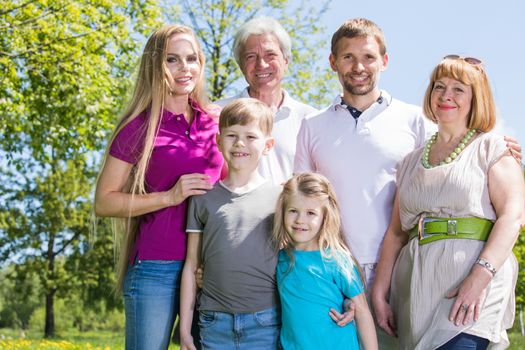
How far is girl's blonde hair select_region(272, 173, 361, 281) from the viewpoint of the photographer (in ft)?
12.1

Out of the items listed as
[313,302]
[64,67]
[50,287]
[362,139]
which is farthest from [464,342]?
[50,287]

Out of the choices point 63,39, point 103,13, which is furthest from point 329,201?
point 103,13

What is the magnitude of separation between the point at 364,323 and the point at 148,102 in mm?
1654

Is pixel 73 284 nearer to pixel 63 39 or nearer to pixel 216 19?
pixel 216 19

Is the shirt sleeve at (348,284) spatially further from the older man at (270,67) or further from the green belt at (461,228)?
the older man at (270,67)

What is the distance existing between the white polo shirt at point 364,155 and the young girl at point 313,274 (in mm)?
377

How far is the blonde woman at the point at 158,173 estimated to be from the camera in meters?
3.81

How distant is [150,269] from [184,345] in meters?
0.44

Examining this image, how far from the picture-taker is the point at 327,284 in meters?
3.67

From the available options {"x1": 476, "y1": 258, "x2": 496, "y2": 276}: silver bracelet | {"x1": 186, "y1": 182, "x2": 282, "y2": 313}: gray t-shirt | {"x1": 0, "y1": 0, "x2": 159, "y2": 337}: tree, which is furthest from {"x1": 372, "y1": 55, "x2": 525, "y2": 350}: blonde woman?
{"x1": 0, "y1": 0, "x2": 159, "y2": 337}: tree

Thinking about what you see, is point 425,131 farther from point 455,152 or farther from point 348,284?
point 348,284

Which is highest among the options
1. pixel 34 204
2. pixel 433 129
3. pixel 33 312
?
pixel 433 129

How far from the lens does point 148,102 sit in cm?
402

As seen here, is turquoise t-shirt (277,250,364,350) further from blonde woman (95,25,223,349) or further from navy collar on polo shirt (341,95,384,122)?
navy collar on polo shirt (341,95,384,122)
